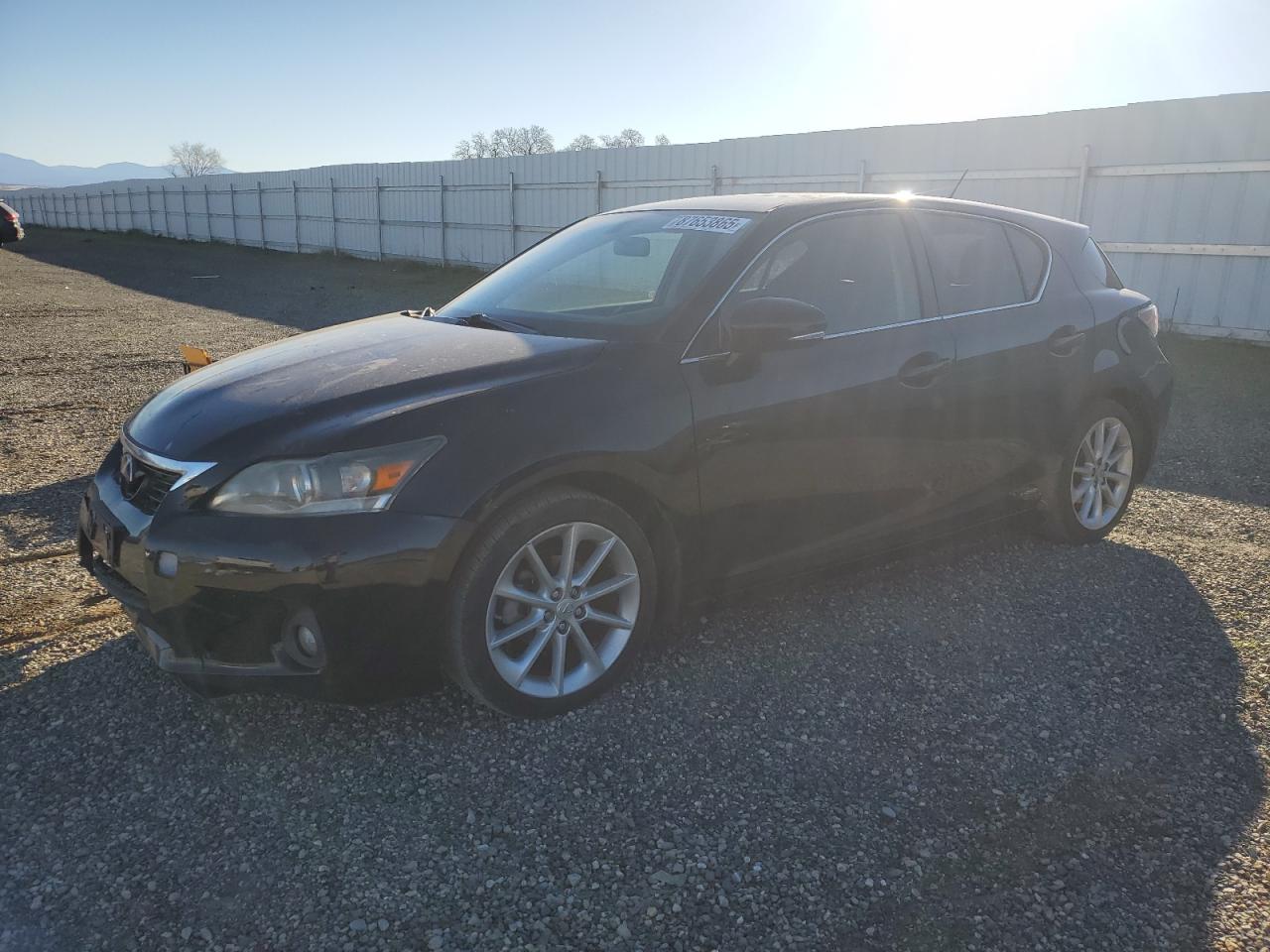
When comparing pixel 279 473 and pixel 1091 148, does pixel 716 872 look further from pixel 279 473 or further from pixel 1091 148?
pixel 1091 148

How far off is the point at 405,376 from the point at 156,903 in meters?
1.58

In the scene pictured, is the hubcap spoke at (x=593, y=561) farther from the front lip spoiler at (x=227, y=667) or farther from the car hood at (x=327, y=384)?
the front lip spoiler at (x=227, y=667)

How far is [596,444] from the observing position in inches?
121

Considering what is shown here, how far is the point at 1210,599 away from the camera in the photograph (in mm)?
4281

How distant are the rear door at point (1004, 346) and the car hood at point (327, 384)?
1.72 metres

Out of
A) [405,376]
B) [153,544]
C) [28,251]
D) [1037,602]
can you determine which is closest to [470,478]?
[405,376]

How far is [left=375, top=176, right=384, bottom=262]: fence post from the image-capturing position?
2673 cm

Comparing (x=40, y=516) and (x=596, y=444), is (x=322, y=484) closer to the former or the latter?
(x=596, y=444)

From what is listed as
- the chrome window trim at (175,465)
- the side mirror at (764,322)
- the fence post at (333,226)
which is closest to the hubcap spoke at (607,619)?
the side mirror at (764,322)

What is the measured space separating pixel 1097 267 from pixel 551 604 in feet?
11.4

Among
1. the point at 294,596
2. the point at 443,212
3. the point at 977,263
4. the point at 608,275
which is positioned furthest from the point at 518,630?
the point at 443,212

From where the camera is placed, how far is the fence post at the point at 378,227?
26.7 meters

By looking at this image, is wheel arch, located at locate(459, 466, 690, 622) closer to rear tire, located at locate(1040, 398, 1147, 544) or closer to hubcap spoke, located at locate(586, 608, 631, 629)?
hubcap spoke, located at locate(586, 608, 631, 629)

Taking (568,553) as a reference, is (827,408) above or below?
above
